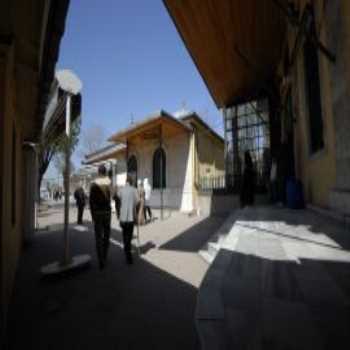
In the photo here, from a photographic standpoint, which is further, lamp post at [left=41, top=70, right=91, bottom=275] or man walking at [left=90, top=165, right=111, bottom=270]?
man walking at [left=90, top=165, right=111, bottom=270]

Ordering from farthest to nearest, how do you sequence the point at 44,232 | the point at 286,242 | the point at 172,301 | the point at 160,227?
the point at 160,227, the point at 44,232, the point at 286,242, the point at 172,301

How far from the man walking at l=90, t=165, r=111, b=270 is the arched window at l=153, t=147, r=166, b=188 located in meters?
10.6

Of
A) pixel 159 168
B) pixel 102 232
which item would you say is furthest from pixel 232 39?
pixel 159 168

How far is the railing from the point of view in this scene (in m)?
13.4

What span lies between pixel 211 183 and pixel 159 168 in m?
3.57

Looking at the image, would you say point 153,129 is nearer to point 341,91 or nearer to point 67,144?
point 67,144

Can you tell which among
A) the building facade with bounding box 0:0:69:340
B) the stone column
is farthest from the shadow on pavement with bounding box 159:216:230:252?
the building facade with bounding box 0:0:69:340

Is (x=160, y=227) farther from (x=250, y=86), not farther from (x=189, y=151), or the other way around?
(x=250, y=86)

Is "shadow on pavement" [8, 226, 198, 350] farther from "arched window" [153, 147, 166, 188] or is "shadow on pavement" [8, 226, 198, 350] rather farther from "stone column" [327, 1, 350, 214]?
"arched window" [153, 147, 166, 188]

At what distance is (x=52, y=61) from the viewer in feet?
10.6

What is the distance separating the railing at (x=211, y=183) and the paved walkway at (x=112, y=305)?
8056mm

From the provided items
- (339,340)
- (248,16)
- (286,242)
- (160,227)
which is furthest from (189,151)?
(339,340)

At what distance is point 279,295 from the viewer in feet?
7.18

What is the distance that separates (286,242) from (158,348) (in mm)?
2133
